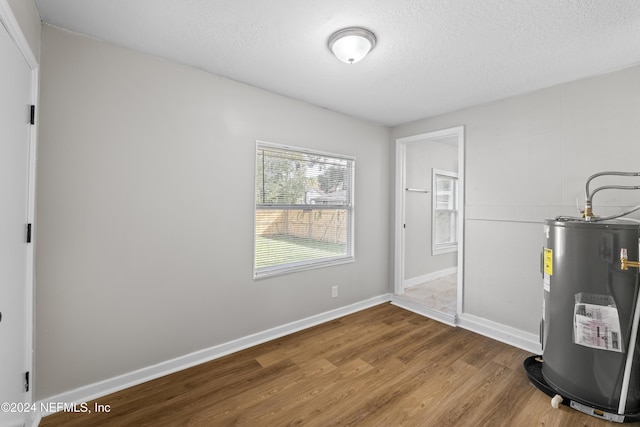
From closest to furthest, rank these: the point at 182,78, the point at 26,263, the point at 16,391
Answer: the point at 16,391
the point at 26,263
the point at 182,78

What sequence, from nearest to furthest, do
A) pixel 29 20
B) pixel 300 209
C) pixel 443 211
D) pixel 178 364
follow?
pixel 29 20, pixel 178 364, pixel 300 209, pixel 443 211

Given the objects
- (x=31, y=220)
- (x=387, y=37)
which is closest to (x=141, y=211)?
(x=31, y=220)

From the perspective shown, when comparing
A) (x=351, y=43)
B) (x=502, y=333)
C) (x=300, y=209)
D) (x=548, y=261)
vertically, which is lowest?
(x=502, y=333)

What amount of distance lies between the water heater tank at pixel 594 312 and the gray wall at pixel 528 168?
29.1 inches

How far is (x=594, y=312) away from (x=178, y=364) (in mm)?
3056

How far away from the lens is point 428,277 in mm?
4711

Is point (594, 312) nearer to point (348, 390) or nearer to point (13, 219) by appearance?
point (348, 390)

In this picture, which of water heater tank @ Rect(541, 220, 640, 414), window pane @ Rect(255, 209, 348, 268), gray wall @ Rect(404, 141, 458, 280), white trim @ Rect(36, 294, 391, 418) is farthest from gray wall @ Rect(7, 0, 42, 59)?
gray wall @ Rect(404, 141, 458, 280)

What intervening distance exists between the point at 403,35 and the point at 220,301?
2554 mm

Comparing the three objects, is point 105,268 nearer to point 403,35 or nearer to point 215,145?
point 215,145

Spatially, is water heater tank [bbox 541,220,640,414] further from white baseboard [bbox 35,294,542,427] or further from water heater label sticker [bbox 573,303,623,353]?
white baseboard [bbox 35,294,542,427]

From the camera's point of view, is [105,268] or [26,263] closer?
[26,263]

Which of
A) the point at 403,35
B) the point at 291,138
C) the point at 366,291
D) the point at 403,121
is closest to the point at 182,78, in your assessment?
the point at 291,138

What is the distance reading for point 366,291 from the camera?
3.65m
